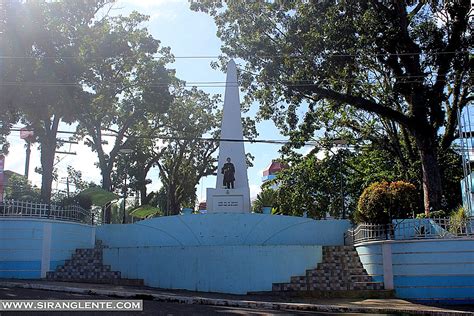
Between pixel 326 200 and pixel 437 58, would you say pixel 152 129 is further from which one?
pixel 437 58

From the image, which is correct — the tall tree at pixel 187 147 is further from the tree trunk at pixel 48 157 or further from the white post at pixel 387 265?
the white post at pixel 387 265

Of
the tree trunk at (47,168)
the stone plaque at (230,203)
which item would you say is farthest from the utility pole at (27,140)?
the stone plaque at (230,203)

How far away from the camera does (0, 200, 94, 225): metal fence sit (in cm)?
1468

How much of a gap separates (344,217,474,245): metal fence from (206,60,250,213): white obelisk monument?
17.0ft

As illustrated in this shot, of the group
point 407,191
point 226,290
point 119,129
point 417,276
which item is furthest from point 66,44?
point 417,276

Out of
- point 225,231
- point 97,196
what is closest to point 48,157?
point 97,196

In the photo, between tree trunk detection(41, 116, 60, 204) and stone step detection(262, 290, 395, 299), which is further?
tree trunk detection(41, 116, 60, 204)

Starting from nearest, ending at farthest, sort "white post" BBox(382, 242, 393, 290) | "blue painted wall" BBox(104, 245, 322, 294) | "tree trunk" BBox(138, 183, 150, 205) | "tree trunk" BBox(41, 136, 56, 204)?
"white post" BBox(382, 242, 393, 290), "blue painted wall" BBox(104, 245, 322, 294), "tree trunk" BBox(41, 136, 56, 204), "tree trunk" BBox(138, 183, 150, 205)

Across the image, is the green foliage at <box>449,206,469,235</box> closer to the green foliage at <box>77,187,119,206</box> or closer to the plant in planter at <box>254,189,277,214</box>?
the green foliage at <box>77,187,119,206</box>

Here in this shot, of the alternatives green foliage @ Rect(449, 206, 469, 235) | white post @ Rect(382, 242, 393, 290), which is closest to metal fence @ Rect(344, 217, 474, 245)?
green foliage @ Rect(449, 206, 469, 235)

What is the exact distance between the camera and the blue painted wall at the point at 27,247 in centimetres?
1438

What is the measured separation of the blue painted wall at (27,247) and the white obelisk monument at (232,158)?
18.6ft

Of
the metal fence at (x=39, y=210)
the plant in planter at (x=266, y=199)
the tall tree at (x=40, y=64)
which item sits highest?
the tall tree at (x=40, y=64)

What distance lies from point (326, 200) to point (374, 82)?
8.06 m
